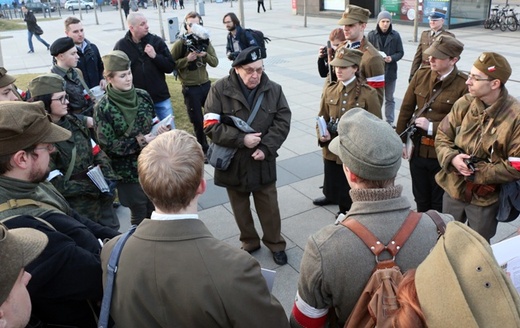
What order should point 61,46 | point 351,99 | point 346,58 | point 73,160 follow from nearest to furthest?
point 73,160, point 346,58, point 351,99, point 61,46

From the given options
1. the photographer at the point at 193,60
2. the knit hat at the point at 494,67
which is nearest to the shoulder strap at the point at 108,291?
the knit hat at the point at 494,67

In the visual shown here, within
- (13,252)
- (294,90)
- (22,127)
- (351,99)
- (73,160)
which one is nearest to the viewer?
(13,252)

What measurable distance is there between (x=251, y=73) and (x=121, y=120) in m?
1.31

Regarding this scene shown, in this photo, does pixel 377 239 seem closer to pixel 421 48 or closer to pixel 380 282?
pixel 380 282

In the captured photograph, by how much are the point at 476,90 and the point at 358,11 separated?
2.95 meters

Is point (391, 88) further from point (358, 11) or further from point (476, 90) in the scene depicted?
point (476, 90)

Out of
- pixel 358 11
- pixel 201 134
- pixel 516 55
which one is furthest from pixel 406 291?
pixel 516 55

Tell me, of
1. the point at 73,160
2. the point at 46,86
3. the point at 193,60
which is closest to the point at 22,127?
the point at 73,160

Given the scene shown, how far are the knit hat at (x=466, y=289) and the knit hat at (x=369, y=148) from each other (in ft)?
2.43

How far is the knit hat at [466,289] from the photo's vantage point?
1137mm

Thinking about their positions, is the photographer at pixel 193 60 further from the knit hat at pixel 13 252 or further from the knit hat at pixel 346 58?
the knit hat at pixel 13 252

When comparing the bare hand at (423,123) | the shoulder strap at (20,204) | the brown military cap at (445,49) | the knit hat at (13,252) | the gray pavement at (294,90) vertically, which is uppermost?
the brown military cap at (445,49)

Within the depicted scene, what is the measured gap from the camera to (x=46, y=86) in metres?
3.73

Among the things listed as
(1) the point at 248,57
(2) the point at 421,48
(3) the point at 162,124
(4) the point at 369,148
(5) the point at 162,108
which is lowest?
(5) the point at 162,108
